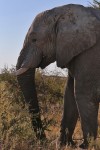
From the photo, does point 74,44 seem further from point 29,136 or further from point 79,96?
point 29,136

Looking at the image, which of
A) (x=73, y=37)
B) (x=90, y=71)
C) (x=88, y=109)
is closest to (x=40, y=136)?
(x=88, y=109)

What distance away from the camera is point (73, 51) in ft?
24.1

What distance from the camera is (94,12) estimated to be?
7.54 metres

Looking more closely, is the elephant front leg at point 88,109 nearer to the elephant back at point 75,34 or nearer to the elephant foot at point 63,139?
the elephant back at point 75,34

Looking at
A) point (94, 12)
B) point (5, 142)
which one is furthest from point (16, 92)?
point (5, 142)

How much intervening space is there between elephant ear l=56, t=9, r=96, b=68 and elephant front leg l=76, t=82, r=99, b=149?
537 millimetres

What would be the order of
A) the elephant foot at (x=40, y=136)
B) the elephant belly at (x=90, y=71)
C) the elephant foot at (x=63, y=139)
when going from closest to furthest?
1. the elephant belly at (x=90, y=71)
2. the elephant foot at (x=40, y=136)
3. the elephant foot at (x=63, y=139)

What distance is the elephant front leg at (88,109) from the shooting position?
283 inches

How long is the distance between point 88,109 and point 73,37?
3.46 ft

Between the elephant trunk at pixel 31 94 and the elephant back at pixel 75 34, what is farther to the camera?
the elephant trunk at pixel 31 94

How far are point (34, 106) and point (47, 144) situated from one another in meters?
0.77

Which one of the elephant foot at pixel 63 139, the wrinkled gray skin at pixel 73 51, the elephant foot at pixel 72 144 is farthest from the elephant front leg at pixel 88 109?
the elephant foot at pixel 63 139

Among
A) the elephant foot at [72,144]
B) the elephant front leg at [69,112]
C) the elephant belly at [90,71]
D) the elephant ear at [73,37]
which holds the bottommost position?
the elephant foot at [72,144]

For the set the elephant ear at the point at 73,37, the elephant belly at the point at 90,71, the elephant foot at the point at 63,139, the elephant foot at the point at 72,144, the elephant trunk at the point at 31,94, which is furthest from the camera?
the elephant foot at the point at 63,139
